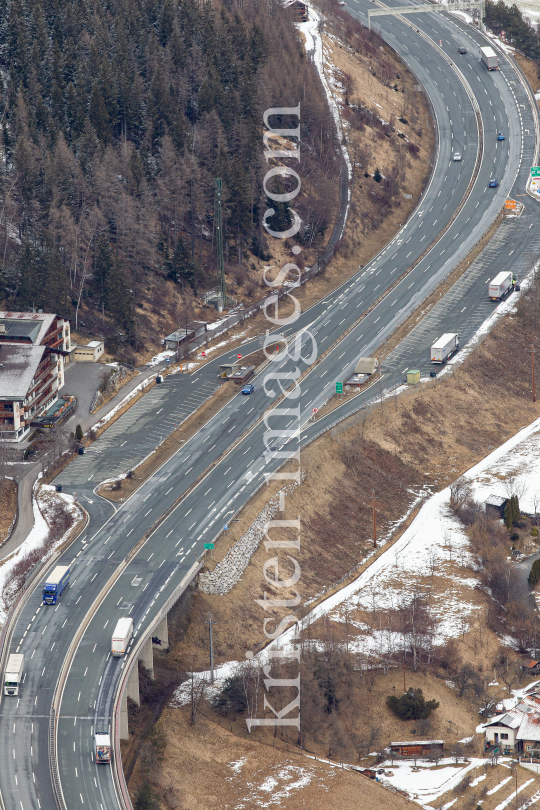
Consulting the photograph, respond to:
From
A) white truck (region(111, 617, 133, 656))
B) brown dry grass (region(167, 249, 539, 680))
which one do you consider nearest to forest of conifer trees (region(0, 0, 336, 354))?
brown dry grass (region(167, 249, 539, 680))

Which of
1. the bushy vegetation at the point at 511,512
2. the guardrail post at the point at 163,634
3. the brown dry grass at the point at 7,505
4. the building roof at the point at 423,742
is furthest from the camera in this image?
the bushy vegetation at the point at 511,512

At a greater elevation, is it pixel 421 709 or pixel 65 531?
pixel 65 531

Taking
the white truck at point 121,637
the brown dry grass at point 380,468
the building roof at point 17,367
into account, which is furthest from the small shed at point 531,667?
the building roof at point 17,367

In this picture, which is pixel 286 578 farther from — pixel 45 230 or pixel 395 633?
pixel 45 230

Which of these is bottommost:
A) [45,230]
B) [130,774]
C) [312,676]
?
[130,774]

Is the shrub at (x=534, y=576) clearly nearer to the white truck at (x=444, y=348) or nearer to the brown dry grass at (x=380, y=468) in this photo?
the brown dry grass at (x=380, y=468)

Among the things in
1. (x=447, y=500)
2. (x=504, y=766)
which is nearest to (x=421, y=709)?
(x=504, y=766)
